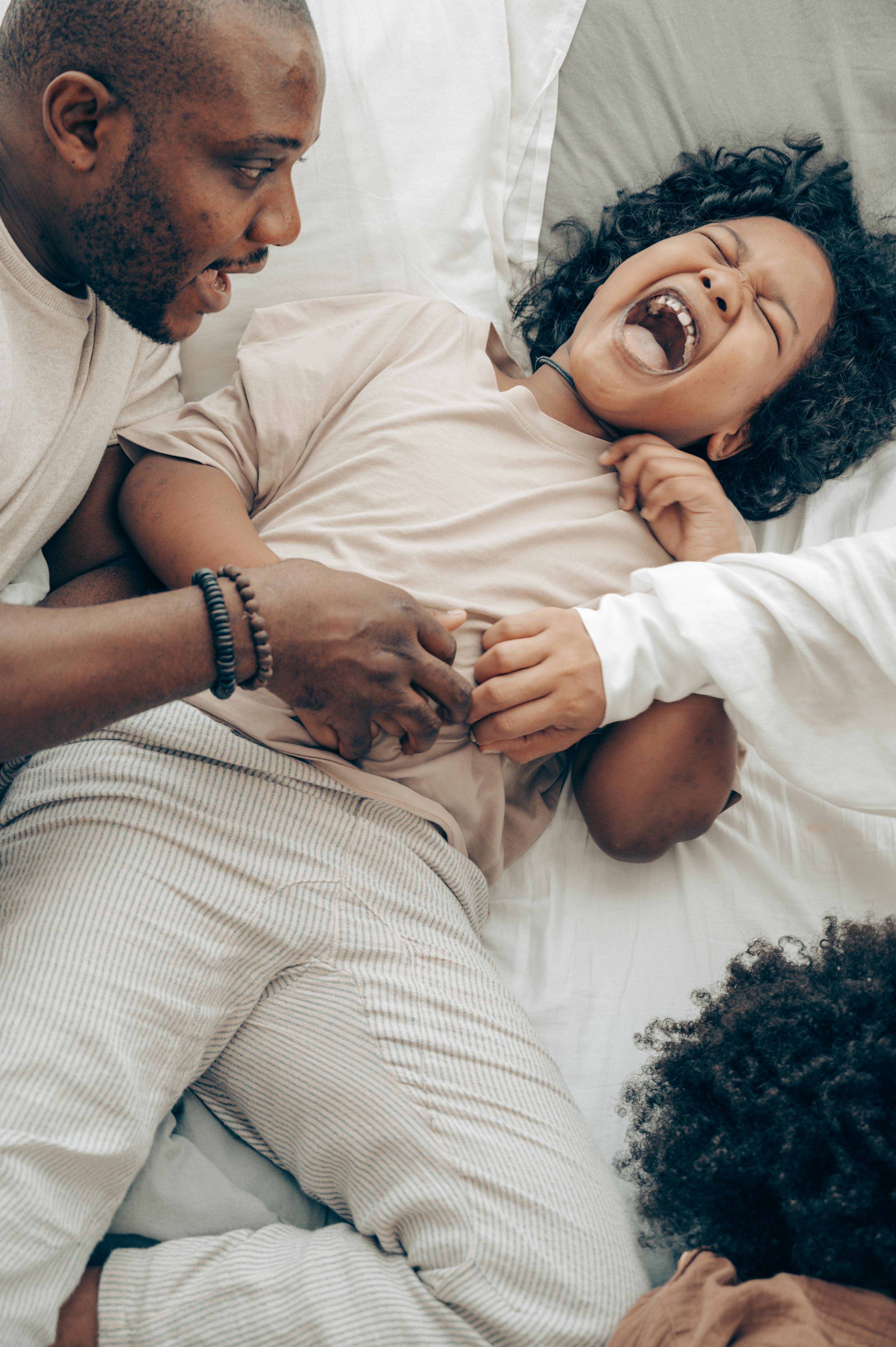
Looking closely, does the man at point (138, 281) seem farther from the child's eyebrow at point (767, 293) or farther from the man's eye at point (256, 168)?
the child's eyebrow at point (767, 293)

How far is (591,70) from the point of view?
5.59 ft

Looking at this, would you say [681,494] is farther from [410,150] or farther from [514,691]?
[410,150]

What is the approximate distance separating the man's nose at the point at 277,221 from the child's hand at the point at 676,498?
0.58m

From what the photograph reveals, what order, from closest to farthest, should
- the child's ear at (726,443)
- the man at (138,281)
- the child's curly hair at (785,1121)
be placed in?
the child's curly hair at (785,1121) → the man at (138,281) → the child's ear at (726,443)

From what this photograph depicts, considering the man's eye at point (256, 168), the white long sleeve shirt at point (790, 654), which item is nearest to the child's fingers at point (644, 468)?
the white long sleeve shirt at point (790, 654)

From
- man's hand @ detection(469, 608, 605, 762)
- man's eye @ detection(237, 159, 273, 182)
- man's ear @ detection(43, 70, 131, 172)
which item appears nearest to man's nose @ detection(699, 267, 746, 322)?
man's hand @ detection(469, 608, 605, 762)

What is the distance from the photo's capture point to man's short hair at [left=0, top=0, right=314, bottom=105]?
1.04 m

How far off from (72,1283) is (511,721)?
0.77m

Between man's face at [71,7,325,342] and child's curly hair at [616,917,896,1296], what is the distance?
1.11 m

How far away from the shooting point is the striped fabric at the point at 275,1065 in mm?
936

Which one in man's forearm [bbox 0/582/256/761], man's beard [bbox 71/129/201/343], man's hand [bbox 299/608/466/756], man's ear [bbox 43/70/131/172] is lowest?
man's hand [bbox 299/608/466/756]

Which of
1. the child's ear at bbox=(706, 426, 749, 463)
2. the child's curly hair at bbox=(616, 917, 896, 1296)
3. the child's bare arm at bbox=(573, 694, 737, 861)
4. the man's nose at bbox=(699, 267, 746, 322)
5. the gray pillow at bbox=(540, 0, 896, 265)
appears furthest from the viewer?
the gray pillow at bbox=(540, 0, 896, 265)

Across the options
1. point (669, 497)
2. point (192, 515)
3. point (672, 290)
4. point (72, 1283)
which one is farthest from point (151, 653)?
point (672, 290)

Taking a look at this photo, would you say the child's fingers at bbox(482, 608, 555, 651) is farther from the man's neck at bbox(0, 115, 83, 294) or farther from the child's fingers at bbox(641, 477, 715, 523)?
the man's neck at bbox(0, 115, 83, 294)
